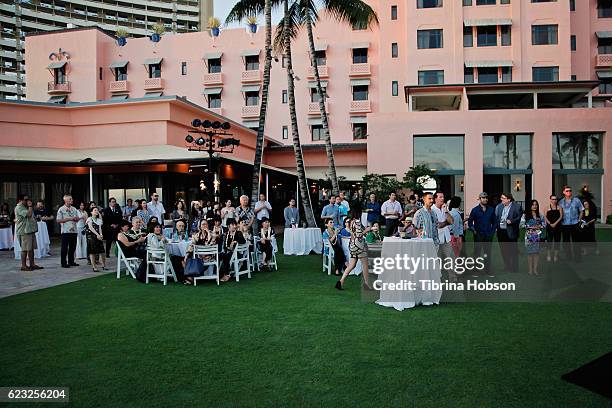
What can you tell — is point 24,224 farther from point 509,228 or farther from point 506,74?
point 506,74

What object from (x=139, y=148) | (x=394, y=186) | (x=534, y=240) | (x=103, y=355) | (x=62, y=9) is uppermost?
(x=62, y=9)

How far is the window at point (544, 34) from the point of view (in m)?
29.6

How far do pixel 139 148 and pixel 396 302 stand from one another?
1503 cm

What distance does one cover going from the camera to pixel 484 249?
347 inches

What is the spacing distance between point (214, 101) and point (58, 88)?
1340cm

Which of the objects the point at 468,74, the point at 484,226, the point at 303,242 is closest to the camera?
the point at 484,226

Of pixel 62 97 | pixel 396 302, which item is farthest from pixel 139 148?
pixel 62 97

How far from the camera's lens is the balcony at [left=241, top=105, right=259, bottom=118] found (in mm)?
34312

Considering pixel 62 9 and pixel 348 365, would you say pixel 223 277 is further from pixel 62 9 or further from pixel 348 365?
pixel 62 9

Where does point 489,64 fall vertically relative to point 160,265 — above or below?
above

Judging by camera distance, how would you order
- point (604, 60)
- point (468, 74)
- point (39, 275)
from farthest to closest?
point (604, 60)
point (468, 74)
point (39, 275)

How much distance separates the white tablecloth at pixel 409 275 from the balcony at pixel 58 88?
126ft

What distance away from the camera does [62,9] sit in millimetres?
63719

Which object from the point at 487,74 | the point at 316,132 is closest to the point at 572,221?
the point at 487,74
